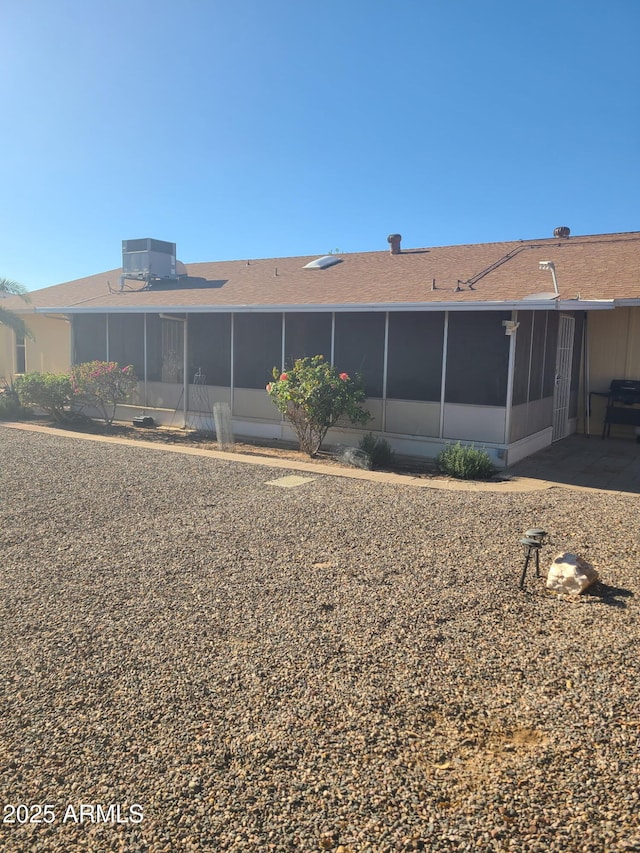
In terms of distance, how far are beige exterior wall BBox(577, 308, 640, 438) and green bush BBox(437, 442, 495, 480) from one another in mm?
4708

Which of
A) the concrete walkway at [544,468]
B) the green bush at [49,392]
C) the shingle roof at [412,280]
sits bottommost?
the concrete walkway at [544,468]

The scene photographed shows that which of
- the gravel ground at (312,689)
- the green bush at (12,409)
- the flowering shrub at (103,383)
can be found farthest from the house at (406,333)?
the gravel ground at (312,689)

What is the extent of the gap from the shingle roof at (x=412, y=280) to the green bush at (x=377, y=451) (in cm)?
210

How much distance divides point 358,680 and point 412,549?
2.27 metres

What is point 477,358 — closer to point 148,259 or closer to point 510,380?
point 510,380

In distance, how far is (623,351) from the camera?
12.0 meters

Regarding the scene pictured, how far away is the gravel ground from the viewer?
7.86ft

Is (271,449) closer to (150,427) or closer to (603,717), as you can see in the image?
(150,427)

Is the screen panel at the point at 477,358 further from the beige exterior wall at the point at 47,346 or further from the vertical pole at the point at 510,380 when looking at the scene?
the beige exterior wall at the point at 47,346

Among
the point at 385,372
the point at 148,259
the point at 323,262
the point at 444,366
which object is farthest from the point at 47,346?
the point at 444,366

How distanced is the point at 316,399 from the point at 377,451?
1.25 meters

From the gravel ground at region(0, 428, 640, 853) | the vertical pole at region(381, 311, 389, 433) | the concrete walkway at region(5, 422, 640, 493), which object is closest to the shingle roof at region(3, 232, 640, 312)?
the vertical pole at region(381, 311, 389, 433)

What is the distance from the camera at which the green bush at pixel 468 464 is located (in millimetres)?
8742

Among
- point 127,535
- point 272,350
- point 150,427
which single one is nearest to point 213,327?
point 272,350
